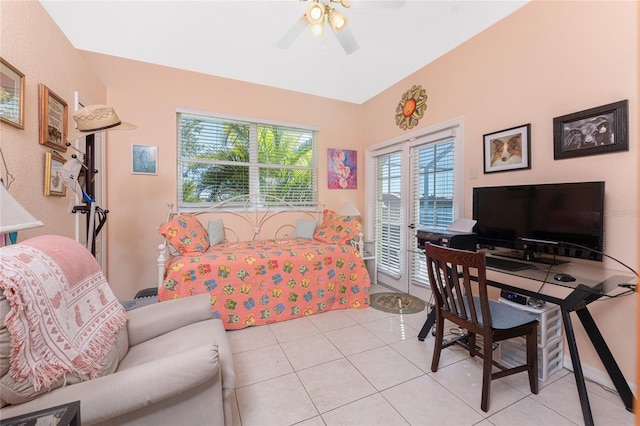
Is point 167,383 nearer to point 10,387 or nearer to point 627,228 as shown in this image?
point 10,387

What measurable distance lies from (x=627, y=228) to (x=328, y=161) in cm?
305

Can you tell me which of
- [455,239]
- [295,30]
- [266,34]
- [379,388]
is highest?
[266,34]

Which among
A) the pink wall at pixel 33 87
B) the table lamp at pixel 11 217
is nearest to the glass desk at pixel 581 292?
the table lamp at pixel 11 217

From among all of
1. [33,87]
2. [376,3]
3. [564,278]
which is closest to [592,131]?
[564,278]

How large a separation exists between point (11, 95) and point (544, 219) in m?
3.32

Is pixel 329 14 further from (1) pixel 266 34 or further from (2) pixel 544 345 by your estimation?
(2) pixel 544 345

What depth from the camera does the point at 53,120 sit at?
1812mm

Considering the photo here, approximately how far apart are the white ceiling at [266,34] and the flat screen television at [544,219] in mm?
1498

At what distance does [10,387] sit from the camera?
761 mm

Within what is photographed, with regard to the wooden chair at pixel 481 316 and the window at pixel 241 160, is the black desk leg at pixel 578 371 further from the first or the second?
the window at pixel 241 160

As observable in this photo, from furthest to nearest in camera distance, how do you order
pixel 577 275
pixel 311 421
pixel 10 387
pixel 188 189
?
1. pixel 188 189
2. pixel 577 275
3. pixel 311 421
4. pixel 10 387

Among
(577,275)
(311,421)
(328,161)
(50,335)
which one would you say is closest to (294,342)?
(311,421)

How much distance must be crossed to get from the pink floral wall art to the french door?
0.97 feet

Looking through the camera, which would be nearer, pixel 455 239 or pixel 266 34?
pixel 455 239
